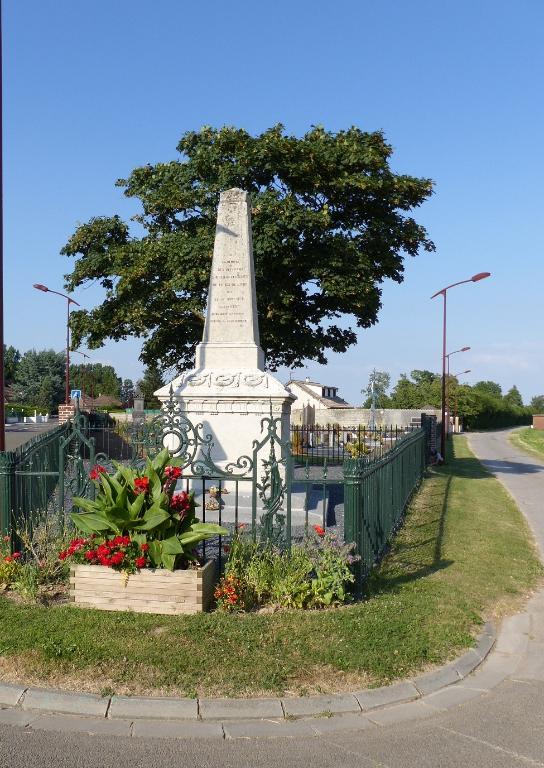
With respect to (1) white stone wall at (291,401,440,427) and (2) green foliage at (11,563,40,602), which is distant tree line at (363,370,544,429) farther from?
(2) green foliage at (11,563,40,602)

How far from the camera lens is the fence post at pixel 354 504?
20.9 ft

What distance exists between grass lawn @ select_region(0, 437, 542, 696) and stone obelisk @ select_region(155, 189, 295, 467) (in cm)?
372

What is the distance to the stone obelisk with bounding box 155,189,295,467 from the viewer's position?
33.6ft

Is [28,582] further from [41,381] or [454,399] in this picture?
[41,381]

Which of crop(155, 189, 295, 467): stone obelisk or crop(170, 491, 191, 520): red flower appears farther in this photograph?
crop(155, 189, 295, 467): stone obelisk

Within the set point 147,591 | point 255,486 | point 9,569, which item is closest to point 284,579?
point 255,486

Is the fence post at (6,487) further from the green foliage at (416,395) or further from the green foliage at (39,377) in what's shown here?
the green foliage at (39,377)

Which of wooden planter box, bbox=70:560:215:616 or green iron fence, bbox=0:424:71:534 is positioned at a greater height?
green iron fence, bbox=0:424:71:534

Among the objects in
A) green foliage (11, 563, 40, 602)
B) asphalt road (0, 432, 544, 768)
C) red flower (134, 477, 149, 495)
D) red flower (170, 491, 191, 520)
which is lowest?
asphalt road (0, 432, 544, 768)

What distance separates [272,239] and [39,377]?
69.2 meters

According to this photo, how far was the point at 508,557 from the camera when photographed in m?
8.84

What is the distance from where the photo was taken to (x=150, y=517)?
5.76 m

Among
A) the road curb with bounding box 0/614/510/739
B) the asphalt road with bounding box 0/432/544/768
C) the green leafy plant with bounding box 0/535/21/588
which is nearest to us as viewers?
the asphalt road with bounding box 0/432/544/768

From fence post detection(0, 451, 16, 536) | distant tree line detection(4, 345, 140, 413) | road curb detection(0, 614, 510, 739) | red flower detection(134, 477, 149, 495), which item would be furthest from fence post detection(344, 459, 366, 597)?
distant tree line detection(4, 345, 140, 413)
